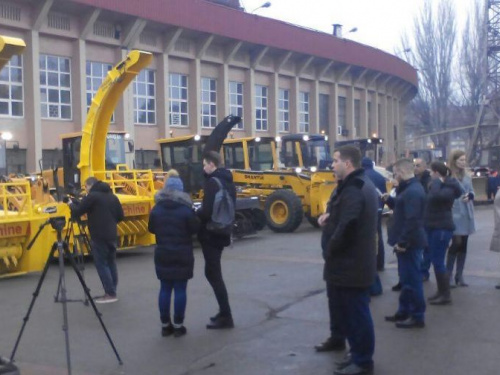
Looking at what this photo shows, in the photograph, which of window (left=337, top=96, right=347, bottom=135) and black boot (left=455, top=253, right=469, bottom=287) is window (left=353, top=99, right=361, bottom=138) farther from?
black boot (left=455, top=253, right=469, bottom=287)

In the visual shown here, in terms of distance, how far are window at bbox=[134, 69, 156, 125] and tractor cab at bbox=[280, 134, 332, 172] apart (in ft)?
46.3

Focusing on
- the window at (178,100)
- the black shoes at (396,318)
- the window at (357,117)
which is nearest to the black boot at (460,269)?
the black shoes at (396,318)

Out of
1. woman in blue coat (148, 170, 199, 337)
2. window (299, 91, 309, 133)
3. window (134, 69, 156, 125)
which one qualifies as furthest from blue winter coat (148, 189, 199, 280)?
window (299, 91, 309, 133)

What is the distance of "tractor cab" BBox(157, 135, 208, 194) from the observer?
64.5ft

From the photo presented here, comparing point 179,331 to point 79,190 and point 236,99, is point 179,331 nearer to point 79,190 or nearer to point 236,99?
point 79,190

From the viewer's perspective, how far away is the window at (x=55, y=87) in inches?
1232

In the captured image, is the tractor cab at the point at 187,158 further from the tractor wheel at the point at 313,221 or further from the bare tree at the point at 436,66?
the bare tree at the point at 436,66

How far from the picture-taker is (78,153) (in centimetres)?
1830

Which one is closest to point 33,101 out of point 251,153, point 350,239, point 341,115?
point 251,153

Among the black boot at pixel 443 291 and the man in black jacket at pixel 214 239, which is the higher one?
the man in black jacket at pixel 214 239

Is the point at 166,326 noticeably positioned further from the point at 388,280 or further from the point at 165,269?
the point at 388,280

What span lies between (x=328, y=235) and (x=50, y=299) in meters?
5.14

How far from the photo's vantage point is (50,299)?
1048 centimetres

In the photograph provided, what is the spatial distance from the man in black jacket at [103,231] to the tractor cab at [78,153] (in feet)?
22.0
